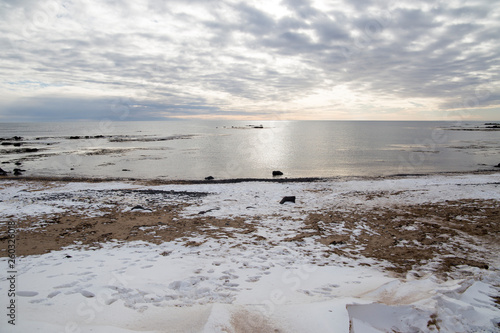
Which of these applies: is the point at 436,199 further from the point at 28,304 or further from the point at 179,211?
the point at 28,304

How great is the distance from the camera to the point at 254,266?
7.25 meters

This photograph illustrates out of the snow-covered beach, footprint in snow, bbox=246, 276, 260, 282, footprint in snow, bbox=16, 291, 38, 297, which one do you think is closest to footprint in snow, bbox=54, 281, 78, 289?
the snow-covered beach

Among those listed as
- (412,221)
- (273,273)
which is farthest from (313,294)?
(412,221)

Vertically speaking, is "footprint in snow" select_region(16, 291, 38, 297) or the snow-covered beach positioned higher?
"footprint in snow" select_region(16, 291, 38, 297)

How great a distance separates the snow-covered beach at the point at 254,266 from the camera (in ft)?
15.6

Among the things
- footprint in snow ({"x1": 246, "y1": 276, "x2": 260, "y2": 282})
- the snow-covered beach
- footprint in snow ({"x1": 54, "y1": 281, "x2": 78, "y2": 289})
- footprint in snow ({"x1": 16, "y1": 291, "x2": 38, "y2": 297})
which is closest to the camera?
the snow-covered beach

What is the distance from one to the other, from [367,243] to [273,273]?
3.99 m

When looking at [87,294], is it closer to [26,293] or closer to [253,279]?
[26,293]

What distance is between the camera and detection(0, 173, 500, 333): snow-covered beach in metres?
4.77

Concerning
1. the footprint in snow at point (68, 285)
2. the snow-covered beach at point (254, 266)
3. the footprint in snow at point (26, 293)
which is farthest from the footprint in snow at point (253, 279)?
the footprint in snow at point (26, 293)

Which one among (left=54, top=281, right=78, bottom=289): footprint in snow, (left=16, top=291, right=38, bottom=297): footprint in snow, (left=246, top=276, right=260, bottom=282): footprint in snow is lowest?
(left=246, top=276, right=260, bottom=282): footprint in snow

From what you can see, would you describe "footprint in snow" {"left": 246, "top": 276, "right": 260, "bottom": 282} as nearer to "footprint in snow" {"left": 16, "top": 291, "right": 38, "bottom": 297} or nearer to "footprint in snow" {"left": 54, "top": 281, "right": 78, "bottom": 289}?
"footprint in snow" {"left": 54, "top": 281, "right": 78, "bottom": 289}

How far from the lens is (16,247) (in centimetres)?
845

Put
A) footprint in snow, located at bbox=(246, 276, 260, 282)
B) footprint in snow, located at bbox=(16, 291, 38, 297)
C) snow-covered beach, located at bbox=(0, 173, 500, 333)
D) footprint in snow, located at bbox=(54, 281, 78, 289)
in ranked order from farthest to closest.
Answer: footprint in snow, located at bbox=(246, 276, 260, 282)
footprint in snow, located at bbox=(54, 281, 78, 289)
footprint in snow, located at bbox=(16, 291, 38, 297)
snow-covered beach, located at bbox=(0, 173, 500, 333)
